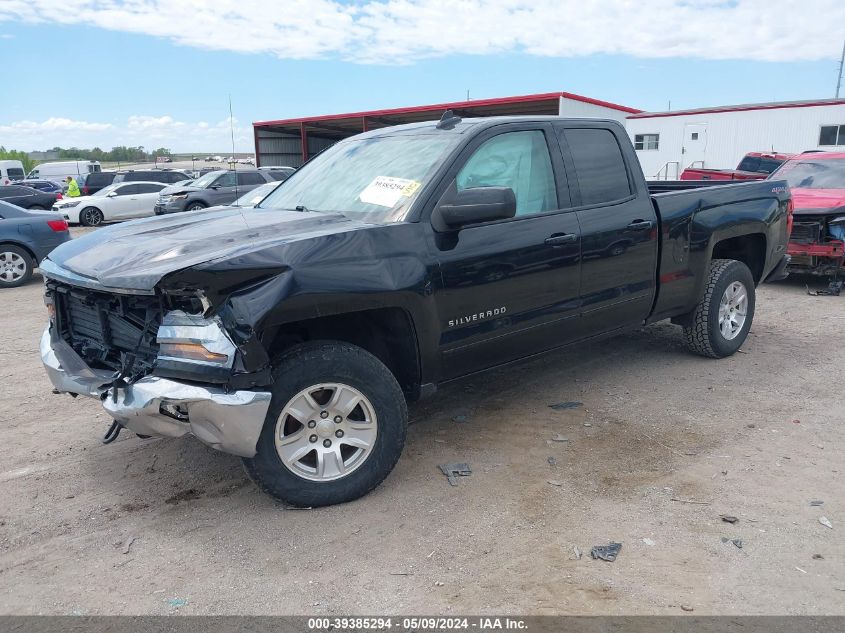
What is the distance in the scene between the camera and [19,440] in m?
4.44

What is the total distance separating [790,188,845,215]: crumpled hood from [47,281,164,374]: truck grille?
787cm

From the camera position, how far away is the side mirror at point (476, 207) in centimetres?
363

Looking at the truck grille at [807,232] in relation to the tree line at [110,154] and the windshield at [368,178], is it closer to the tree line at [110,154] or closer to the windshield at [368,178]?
the windshield at [368,178]

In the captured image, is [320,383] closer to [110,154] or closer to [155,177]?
[155,177]

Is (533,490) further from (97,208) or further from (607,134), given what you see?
(97,208)

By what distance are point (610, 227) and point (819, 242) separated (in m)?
5.67

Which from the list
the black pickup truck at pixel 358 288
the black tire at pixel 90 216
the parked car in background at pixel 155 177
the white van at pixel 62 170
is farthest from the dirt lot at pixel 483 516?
the white van at pixel 62 170

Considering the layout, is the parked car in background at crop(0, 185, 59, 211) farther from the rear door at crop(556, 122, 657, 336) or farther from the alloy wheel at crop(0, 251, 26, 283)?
the rear door at crop(556, 122, 657, 336)

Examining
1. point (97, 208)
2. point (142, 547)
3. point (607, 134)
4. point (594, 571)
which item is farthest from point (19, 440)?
point (97, 208)

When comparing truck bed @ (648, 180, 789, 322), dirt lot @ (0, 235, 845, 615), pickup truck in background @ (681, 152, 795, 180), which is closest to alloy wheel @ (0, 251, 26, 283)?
dirt lot @ (0, 235, 845, 615)

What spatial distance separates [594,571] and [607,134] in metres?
3.08

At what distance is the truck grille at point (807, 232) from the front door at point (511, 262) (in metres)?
5.76

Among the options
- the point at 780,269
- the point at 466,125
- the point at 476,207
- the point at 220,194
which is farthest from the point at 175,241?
the point at 220,194

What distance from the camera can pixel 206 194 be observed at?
66.2 feet
